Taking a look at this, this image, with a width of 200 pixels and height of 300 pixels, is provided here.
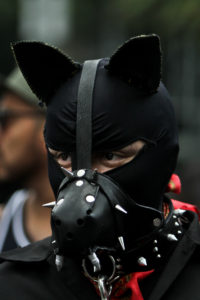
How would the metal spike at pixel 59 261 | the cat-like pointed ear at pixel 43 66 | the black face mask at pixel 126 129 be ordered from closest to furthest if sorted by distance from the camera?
1. the metal spike at pixel 59 261
2. the black face mask at pixel 126 129
3. the cat-like pointed ear at pixel 43 66

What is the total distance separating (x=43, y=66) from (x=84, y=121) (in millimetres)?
426

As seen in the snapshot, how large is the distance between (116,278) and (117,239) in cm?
25

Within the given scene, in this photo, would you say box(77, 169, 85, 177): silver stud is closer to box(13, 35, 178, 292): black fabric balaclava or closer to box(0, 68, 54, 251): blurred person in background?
box(13, 35, 178, 292): black fabric balaclava

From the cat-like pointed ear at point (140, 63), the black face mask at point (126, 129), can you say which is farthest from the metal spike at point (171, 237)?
the cat-like pointed ear at point (140, 63)

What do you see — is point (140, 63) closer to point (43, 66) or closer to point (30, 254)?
point (43, 66)

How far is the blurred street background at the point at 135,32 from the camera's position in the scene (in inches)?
480

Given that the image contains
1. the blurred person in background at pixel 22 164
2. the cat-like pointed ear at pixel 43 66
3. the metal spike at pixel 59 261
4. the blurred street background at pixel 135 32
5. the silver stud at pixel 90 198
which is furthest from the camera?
the blurred street background at pixel 135 32

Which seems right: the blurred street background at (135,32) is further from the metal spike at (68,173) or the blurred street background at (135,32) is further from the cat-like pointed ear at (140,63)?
the metal spike at (68,173)

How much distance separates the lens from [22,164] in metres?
6.09

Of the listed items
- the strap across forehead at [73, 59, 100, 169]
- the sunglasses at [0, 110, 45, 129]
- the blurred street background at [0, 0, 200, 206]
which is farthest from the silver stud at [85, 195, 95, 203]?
the blurred street background at [0, 0, 200, 206]

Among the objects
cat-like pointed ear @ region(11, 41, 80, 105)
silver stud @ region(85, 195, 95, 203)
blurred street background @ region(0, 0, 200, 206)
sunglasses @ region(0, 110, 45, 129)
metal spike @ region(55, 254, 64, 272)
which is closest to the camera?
silver stud @ region(85, 195, 95, 203)

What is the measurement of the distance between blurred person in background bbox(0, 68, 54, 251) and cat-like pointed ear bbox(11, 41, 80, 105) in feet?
6.37

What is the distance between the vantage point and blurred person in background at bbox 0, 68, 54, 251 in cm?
532

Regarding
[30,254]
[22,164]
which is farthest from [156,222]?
[22,164]
